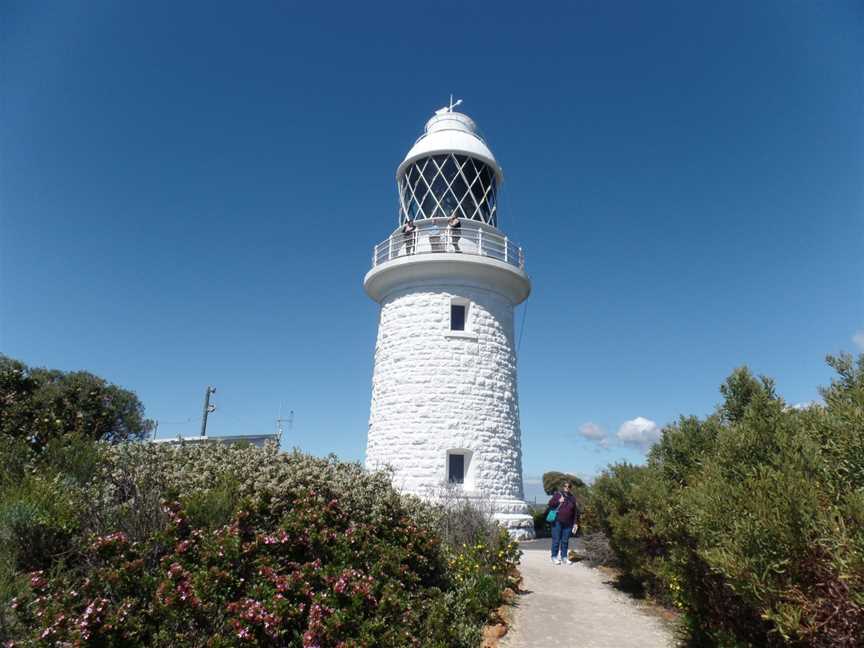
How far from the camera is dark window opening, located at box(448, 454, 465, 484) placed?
44.1 feet

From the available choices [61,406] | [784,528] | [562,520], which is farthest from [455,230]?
[61,406]

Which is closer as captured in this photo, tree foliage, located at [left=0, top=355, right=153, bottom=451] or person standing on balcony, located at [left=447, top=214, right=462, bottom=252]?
tree foliage, located at [left=0, top=355, right=153, bottom=451]

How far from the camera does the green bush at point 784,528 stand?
307 centimetres

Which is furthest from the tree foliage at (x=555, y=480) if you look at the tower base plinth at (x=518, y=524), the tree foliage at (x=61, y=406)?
the tree foliage at (x=61, y=406)

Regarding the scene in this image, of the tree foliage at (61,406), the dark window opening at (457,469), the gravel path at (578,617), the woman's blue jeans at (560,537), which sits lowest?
the gravel path at (578,617)

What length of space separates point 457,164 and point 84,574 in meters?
13.1

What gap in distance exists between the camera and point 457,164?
15297 mm

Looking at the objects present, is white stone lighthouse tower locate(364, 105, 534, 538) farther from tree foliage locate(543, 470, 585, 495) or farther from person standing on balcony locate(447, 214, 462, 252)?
tree foliage locate(543, 470, 585, 495)

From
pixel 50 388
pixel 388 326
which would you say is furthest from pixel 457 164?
pixel 50 388

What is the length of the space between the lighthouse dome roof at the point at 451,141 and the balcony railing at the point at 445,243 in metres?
2.22

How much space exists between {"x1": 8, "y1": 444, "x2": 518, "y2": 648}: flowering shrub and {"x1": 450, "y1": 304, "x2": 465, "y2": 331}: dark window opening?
7.42 m

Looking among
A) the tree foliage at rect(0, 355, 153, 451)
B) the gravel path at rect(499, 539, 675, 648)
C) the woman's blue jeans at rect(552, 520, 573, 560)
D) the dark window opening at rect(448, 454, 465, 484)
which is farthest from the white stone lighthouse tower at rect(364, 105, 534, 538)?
the tree foliage at rect(0, 355, 153, 451)

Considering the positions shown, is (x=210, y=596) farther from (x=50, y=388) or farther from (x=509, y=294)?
(x=50, y=388)

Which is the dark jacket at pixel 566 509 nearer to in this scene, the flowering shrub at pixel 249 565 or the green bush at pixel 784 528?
the flowering shrub at pixel 249 565
